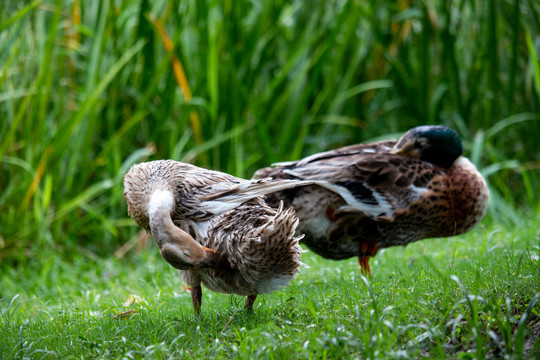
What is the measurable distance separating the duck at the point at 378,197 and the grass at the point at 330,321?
267 mm

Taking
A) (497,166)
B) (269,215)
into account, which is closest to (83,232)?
(269,215)

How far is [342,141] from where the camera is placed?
8.08 meters

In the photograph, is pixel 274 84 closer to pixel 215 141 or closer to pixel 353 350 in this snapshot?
pixel 215 141

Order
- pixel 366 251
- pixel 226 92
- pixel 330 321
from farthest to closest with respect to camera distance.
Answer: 1. pixel 226 92
2. pixel 366 251
3. pixel 330 321

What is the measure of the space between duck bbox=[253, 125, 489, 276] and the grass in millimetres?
267

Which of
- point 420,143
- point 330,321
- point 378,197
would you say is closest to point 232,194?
point 330,321

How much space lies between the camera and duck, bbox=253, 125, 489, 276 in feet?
15.4

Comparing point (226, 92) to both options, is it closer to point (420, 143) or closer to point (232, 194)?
point (420, 143)

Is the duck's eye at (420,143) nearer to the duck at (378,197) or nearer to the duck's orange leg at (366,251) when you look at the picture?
the duck at (378,197)

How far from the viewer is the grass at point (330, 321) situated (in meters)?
2.80

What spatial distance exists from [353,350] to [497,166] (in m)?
4.53

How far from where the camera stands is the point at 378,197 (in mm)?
4691

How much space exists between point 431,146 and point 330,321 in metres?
2.29

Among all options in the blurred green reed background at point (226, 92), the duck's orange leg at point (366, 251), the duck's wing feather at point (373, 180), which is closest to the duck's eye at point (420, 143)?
the duck's wing feather at point (373, 180)
